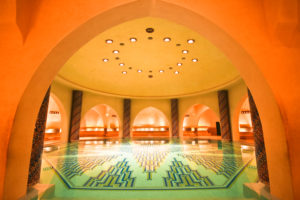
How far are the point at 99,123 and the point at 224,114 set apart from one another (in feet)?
51.8

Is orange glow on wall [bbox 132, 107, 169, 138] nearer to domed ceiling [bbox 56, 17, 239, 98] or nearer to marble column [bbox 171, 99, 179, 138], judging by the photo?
marble column [bbox 171, 99, 179, 138]

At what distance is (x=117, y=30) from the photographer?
482 centimetres

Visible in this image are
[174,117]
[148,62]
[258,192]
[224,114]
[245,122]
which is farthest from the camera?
[245,122]

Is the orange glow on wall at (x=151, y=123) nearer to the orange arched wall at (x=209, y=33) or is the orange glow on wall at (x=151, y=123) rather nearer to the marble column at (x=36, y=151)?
the marble column at (x=36, y=151)

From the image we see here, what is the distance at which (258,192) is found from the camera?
6.26ft

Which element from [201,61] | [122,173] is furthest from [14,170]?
[201,61]

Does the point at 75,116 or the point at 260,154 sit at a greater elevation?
the point at 75,116

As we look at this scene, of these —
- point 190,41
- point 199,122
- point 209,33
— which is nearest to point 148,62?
point 190,41

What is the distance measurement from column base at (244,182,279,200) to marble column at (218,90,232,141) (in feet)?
29.8

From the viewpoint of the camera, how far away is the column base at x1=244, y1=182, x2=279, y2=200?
1779mm

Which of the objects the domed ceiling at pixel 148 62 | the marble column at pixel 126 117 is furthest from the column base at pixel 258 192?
the marble column at pixel 126 117

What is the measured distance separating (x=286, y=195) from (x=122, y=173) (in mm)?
2421

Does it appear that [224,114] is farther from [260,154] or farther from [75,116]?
[75,116]

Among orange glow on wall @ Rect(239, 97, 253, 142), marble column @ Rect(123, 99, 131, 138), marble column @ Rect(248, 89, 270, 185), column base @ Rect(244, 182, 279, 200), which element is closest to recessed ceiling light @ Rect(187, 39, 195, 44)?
marble column @ Rect(248, 89, 270, 185)
